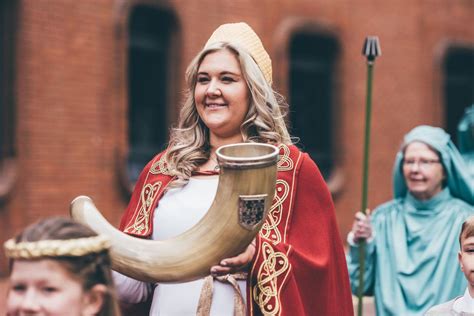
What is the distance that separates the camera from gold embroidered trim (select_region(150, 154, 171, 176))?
4102 millimetres

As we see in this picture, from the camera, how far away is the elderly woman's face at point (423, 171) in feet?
20.9

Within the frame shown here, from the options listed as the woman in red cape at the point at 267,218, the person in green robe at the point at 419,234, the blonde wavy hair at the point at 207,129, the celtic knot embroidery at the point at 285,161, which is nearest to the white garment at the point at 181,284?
the woman in red cape at the point at 267,218

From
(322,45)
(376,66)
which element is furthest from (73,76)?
(376,66)

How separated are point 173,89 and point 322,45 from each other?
3.12m

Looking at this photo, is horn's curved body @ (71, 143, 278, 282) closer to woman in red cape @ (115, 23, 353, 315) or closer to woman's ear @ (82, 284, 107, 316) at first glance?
woman in red cape @ (115, 23, 353, 315)

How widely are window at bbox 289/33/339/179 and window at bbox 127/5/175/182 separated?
2533 mm

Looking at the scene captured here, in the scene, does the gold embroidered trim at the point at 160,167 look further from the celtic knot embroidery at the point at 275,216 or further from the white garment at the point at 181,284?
the celtic knot embroidery at the point at 275,216

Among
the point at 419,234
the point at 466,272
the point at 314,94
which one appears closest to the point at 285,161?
the point at 466,272

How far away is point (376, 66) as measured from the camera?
15.6m

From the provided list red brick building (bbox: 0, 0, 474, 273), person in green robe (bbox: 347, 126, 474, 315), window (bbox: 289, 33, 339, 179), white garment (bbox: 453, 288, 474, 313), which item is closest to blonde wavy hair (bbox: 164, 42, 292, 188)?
white garment (bbox: 453, 288, 474, 313)

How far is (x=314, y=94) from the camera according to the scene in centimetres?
1487

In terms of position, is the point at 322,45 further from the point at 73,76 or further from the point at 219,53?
the point at 219,53

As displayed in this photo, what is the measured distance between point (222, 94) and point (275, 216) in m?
0.48

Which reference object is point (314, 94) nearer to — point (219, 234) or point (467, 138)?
point (467, 138)
